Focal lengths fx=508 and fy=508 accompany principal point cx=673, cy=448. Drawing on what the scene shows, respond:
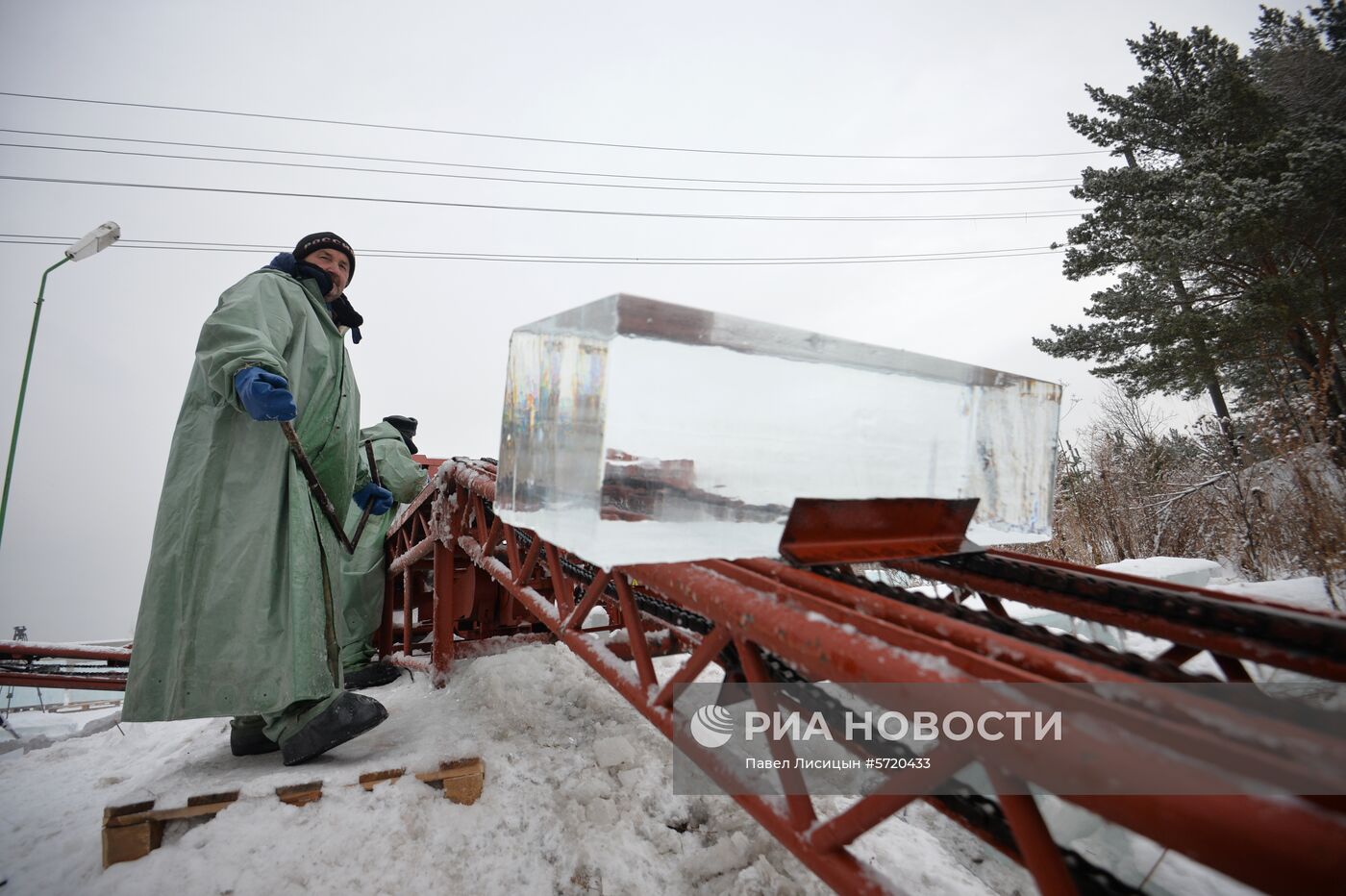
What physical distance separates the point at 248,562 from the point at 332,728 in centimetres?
91

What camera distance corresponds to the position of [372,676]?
4.30m

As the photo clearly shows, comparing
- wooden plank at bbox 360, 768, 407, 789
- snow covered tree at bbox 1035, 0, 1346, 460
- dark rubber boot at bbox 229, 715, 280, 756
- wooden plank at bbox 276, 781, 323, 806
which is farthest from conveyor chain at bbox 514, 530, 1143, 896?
snow covered tree at bbox 1035, 0, 1346, 460

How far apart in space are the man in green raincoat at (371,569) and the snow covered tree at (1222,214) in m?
12.4

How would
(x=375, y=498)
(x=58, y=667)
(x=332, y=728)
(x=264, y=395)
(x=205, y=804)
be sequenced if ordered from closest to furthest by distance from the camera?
(x=205, y=804), (x=264, y=395), (x=332, y=728), (x=375, y=498), (x=58, y=667)

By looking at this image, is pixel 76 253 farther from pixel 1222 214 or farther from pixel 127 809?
pixel 1222 214

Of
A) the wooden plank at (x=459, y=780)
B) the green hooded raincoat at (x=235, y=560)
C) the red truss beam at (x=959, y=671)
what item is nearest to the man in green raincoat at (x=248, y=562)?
the green hooded raincoat at (x=235, y=560)

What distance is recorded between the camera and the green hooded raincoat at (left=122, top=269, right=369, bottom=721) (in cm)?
224

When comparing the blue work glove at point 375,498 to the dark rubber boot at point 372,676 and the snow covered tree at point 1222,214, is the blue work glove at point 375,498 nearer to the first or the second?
the dark rubber boot at point 372,676

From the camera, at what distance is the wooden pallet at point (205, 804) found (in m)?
1.83

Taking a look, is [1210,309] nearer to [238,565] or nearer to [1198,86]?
[1198,86]

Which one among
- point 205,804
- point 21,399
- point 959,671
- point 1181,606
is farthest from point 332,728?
point 21,399

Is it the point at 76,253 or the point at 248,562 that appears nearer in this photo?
the point at 248,562

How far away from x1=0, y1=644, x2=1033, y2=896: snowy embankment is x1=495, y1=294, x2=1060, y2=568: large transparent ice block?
145cm

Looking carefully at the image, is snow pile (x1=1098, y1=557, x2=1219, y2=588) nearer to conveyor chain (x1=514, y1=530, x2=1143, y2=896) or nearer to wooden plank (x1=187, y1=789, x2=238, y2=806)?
conveyor chain (x1=514, y1=530, x2=1143, y2=896)
